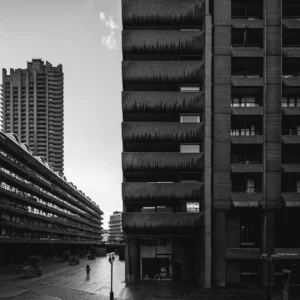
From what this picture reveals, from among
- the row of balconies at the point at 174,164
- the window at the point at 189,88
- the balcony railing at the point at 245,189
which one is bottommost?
the balcony railing at the point at 245,189

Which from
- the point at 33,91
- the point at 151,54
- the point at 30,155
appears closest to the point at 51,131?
the point at 33,91

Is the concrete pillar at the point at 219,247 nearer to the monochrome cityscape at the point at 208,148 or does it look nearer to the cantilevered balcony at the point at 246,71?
the monochrome cityscape at the point at 208,148

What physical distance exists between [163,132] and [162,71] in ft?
21.8

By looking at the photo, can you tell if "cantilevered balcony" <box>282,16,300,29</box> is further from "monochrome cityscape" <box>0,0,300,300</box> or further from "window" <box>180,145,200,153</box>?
"window" <box>180,145,200,153</box>

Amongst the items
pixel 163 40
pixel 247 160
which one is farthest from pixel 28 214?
pixel 247 160

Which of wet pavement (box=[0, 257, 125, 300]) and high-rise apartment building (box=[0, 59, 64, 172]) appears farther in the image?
high-rise apartment building (box=[0, 59, 64, 172])

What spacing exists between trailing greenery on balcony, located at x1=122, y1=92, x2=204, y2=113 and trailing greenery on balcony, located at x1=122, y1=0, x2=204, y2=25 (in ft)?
A: 27.9

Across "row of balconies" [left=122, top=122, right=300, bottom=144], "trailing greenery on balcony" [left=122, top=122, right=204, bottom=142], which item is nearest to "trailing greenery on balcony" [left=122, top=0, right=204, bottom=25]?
"row of balconies" [left=122, top=122, right=300, bottom=144]

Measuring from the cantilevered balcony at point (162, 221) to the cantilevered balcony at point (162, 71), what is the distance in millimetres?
14190

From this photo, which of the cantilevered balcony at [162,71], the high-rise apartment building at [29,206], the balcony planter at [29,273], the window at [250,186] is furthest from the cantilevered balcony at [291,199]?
the high-rise apartment building at [29,206]

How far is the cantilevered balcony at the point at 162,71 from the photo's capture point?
40.7 m

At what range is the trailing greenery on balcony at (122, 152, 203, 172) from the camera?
129 ft

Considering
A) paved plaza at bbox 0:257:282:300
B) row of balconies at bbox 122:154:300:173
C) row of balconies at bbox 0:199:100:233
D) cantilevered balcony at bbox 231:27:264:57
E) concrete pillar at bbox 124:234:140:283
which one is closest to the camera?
paved plaza at bbox 0:257:282:300

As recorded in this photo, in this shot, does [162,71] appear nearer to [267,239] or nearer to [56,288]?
[267,239]
